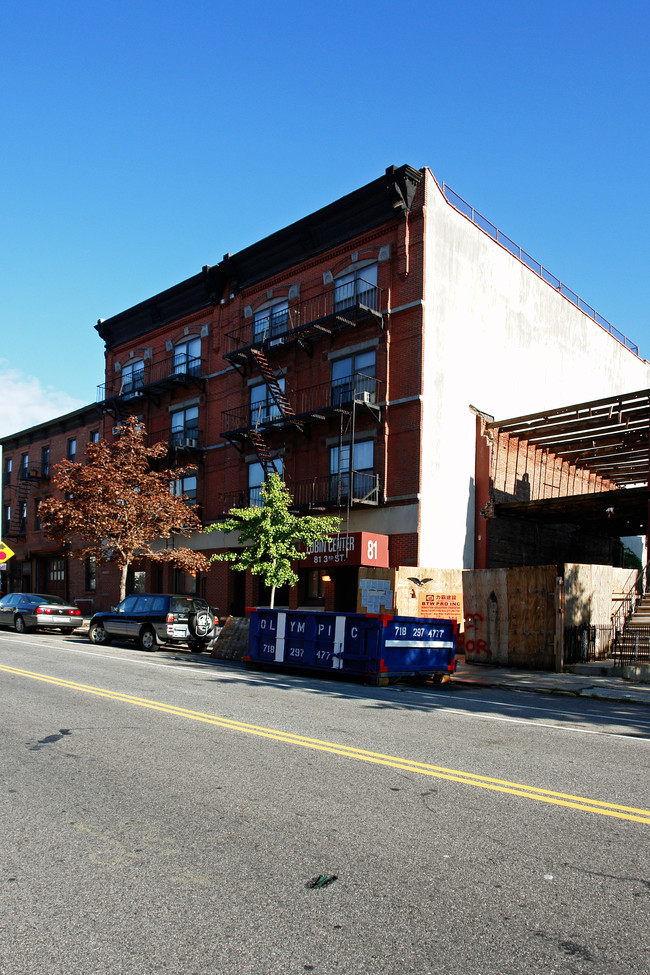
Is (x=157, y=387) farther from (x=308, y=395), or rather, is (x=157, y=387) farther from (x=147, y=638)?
(x=147, y=638)

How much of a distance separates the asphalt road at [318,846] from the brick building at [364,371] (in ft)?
51.0

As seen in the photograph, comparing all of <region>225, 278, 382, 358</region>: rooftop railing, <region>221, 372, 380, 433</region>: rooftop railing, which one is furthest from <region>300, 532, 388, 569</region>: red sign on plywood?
<region>225, 278, 382, 358</region>: rooftop railing

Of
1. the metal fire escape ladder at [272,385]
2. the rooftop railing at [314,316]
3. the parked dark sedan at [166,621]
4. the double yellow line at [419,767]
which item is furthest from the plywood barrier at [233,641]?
the rooftop railing at [314,316]

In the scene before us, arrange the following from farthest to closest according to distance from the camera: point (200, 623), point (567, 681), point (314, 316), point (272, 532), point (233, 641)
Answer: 1. point (314, 316)
2. point (272, 532)
3. point (200, 623)
4. point (233, 641)
5. point (567, 681)

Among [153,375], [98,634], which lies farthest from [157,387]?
[98,634]

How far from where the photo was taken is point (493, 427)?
84.6 feet

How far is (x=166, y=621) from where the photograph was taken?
21.1 m

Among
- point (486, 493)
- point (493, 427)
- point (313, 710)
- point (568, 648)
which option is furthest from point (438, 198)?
point (313, 710)

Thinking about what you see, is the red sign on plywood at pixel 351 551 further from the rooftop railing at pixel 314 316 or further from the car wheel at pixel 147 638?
the rooftop railing at pixel 314 316

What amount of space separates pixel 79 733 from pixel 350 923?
211 inches

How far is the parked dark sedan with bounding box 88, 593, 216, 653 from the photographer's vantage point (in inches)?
830

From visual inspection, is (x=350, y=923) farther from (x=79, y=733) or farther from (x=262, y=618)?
(x=262, y=618)

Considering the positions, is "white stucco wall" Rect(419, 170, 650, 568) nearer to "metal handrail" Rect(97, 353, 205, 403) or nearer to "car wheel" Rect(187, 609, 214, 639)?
"car wheel" Rect(187, 609, 214, 639)

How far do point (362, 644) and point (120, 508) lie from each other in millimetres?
15992
